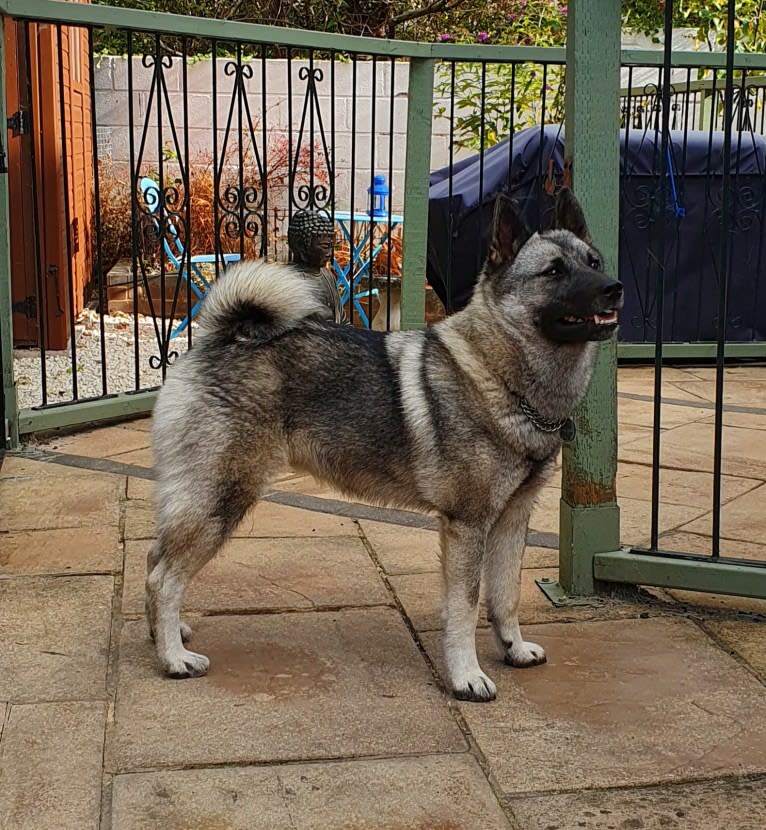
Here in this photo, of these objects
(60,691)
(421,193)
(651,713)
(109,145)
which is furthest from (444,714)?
(109,145)

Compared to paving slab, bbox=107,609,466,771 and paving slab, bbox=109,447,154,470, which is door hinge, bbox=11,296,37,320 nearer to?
paving slab, bbox=109,447,154,470

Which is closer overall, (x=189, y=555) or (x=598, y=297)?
(x=598, y=297)

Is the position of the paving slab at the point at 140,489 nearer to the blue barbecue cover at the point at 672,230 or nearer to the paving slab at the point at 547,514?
the paving slab at the point at 547,514

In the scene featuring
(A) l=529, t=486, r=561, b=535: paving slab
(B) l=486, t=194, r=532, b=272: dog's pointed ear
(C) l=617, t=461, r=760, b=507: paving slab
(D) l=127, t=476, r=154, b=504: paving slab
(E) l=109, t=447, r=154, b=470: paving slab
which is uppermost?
(B) l=486, t=194, r=532, b=272: dog's pointed ear

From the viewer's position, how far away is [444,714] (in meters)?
3.27

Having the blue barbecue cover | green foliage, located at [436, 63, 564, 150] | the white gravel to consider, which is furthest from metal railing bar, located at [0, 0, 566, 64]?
green foliage, located at [436, 63, 564, 150]

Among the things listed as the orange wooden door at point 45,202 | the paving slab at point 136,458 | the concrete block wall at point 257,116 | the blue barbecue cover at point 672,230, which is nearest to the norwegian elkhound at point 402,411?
the paving slab at point 136,458

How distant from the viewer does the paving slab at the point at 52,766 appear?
8.78 ft

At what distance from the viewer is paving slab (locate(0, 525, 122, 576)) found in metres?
4.40

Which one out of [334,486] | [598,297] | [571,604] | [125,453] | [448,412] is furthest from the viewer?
[125,453]

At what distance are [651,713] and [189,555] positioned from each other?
56.8 inches

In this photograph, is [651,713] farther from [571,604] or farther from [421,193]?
[421,193]

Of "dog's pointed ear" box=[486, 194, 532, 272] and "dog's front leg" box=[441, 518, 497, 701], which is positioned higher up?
"dog's pointed ear" box=[486, 194, 532, 272]

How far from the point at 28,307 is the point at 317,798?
614 cm
